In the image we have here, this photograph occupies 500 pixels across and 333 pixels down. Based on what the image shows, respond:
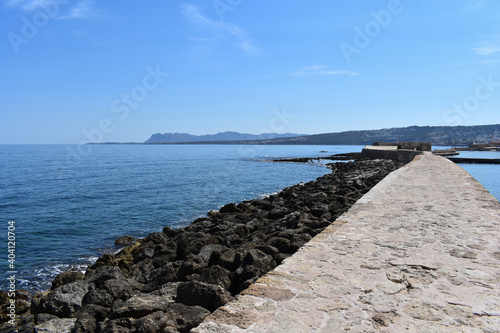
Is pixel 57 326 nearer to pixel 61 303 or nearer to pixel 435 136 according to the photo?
pixel 61 303

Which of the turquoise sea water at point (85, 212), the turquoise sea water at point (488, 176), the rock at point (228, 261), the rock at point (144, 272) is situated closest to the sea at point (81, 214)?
the turquoise sea water at point (85, 212)

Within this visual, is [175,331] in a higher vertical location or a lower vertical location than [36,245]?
higher

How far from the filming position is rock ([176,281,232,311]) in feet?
11.4

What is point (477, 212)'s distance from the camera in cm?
Answer: 599

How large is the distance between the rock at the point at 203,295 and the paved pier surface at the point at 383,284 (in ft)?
1.78

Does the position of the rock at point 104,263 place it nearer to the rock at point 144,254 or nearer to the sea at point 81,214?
the rock at point 144,254

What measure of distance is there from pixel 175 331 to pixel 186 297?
75cm

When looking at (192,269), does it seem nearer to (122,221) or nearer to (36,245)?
(36,245)

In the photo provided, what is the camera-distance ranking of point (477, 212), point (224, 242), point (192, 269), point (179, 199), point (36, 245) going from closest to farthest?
1. point (192, 269)
2. point (477, 212)
3. point (224, 242)
4. point (36, 245)
5. point (179, 199)

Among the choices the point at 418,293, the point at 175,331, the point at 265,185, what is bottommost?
the point at 265,185

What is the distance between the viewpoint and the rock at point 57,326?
3.68 meters

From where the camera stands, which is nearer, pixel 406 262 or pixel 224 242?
pixel 406 262

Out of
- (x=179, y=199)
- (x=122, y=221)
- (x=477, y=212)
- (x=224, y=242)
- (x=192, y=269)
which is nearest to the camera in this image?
(x=192, y=269)

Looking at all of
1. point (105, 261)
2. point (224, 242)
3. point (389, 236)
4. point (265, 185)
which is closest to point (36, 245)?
point (105, 261)
